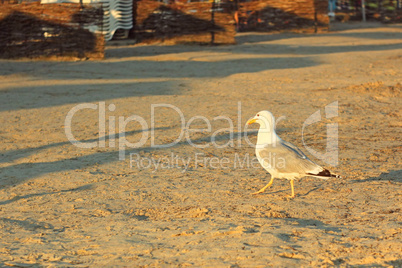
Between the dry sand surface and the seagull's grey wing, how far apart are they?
1.02 ft

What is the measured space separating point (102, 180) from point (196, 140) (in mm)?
2204

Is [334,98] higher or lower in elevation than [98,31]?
lower

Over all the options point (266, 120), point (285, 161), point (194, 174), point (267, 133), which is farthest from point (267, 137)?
point (194, 174)

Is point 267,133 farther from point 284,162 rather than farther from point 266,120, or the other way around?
point 284,162

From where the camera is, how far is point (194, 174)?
7.07m

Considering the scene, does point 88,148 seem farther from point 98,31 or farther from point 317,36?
point 317,36

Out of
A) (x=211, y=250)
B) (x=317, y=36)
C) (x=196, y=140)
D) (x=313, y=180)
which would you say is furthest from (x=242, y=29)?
(x=211, y=250)

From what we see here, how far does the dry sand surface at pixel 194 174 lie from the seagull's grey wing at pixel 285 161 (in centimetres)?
31

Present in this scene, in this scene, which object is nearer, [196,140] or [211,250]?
[211,250]

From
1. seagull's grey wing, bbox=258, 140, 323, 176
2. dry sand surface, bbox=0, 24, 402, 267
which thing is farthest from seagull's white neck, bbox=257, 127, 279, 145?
dry sand surface, bbox=0, 24, 402, 267

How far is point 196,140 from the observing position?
8680mm

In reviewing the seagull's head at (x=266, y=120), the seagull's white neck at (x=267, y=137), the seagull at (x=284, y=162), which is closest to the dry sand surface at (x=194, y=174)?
the seagull at (x=284, y=162)

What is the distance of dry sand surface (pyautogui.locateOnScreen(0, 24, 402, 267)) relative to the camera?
4.64 metres

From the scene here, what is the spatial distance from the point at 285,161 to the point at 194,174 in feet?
4.28
